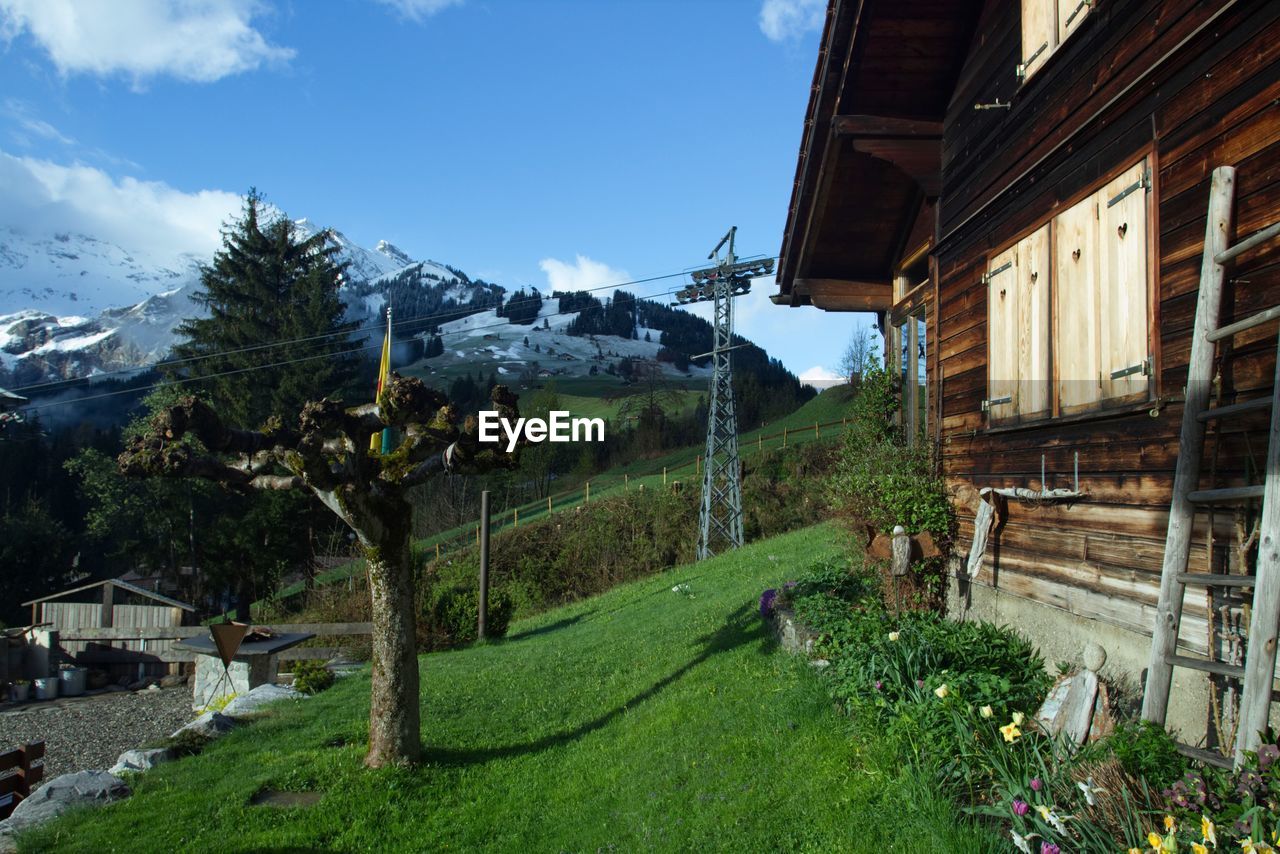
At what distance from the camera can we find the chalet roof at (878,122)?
8.08 metres

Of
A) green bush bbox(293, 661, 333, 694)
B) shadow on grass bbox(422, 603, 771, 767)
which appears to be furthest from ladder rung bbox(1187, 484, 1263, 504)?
green bush bbox(293, 661, 333, 694)

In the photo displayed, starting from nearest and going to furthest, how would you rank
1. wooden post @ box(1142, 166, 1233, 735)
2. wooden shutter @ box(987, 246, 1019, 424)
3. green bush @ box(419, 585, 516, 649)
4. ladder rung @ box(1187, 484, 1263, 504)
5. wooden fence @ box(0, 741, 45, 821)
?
ladder rung @ box(1187, 484, 1263, 504), wooden post @ box(1142, 166, 1233, 735), wooden shutter @ box(987, 246, 1019, 424), wooden fence @ box(0, 741, 45, 821), green bush @ box(419, 585, 516, 649)

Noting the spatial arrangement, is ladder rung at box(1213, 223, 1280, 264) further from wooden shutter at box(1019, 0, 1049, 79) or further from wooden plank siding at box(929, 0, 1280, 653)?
wooden shutter at box(1019, 0, 1049, 79)

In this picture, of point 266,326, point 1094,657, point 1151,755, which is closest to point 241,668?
point 1094,657

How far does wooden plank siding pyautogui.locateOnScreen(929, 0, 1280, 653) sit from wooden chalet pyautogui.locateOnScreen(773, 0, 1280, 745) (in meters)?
0.02

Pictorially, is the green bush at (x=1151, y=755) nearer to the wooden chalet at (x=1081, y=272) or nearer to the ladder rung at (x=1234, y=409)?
the wooden chalet at (x=1081, y=272)

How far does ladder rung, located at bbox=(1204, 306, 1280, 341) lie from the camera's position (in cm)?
354

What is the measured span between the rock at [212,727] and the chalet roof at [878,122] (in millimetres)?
9605

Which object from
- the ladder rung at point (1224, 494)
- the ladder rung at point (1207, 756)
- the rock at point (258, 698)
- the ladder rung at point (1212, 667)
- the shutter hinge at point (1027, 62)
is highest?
the shutter hinge at point (1027, 62)

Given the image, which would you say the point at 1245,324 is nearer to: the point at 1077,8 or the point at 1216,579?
the point at 1216,579

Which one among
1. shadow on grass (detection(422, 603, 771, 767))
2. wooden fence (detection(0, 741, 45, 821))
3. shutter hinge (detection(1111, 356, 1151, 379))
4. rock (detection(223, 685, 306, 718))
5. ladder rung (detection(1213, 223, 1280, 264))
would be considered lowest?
rock (detection(223, 685, 306, 718))

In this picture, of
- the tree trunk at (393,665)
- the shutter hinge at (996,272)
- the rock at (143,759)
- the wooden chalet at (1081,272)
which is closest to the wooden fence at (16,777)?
the rock at (143,759)

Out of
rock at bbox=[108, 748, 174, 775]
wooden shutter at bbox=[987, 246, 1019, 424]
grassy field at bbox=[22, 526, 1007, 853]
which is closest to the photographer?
grassy field at bbox=[22, 526, 1007, 853]

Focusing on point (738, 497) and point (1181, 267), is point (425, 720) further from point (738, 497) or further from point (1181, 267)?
point (738, 497)
